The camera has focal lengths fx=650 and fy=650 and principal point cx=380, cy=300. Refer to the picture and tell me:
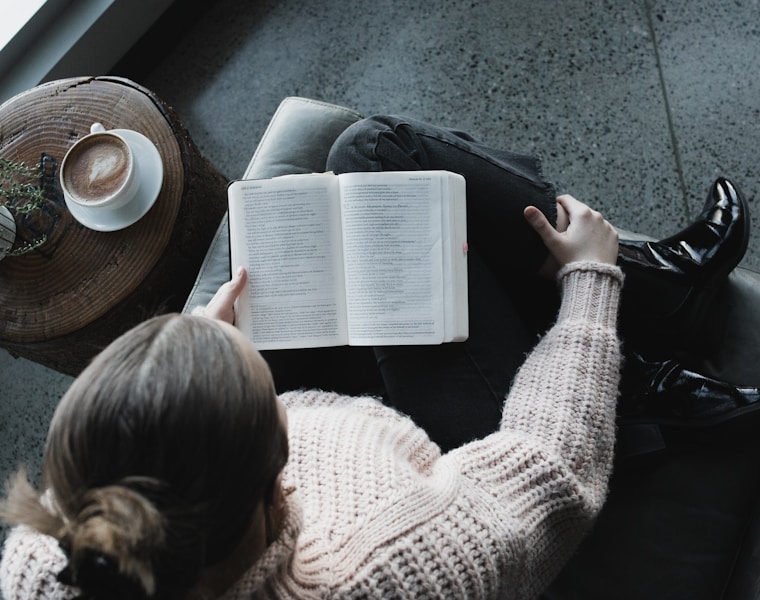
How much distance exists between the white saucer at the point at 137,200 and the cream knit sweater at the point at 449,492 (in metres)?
0.41

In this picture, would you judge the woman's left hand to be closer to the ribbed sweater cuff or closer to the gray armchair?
the ribbed sweater cuff

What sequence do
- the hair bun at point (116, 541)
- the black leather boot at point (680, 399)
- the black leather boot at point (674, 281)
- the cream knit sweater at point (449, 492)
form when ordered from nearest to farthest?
the hair bun at point (116, 541) < the cream knit sweater at point (449, 492) < the black leather boot at point (680, 399) < the black leather boot at point (674, 281)

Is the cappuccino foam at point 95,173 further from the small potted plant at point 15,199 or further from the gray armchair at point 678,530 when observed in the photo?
the gray armchair at point 678,530

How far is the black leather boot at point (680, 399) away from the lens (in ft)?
2.92

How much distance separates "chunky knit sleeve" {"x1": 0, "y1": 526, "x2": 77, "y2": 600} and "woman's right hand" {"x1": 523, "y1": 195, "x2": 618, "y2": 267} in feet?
2.46

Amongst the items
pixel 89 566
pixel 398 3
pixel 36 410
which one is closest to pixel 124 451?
pixel 89 566

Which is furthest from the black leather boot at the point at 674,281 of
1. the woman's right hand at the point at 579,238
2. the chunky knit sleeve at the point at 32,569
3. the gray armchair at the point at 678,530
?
the chunky knit sleeve at the point at 32,569

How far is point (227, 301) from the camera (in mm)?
904

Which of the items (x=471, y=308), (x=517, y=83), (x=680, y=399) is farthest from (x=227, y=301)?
(x=517, y=83)

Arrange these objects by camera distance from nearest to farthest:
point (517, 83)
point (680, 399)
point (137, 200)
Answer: point (680, 399) < point (137, 200) < point (517, 83)

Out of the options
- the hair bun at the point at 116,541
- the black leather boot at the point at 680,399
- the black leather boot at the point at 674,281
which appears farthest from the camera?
the black leather boot at the point at 674,281

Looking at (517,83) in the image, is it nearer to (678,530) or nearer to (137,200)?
(137,200)

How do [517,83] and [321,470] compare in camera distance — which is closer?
[321,470]

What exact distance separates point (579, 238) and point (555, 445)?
0.34m
